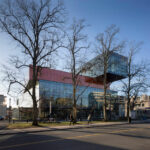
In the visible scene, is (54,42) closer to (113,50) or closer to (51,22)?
(51,22)

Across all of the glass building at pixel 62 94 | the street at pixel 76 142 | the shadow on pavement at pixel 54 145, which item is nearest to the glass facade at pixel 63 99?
the glass building at pixel 62 94

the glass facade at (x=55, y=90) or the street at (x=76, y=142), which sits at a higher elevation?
the glass facade at (x=55, y=90)

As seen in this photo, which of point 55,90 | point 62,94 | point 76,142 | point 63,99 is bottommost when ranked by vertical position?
point 76,142

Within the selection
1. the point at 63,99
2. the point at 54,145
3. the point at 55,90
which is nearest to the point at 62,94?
the point at 63,99

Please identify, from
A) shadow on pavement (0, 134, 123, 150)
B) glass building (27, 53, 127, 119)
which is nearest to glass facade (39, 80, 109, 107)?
glass building (27, 53, 127, 119)

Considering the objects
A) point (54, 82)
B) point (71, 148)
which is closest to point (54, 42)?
point (71, 148)

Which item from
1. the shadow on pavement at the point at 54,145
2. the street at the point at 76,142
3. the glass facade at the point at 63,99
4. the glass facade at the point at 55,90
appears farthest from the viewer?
the glass facade at the point at 55,90

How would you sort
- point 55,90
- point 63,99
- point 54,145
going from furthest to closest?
point 55,90 < point 63,99 < point 54,145

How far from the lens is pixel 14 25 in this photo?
2023 centimetres

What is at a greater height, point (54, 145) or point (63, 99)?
point (63, 99)

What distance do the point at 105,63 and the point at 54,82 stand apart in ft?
73.4

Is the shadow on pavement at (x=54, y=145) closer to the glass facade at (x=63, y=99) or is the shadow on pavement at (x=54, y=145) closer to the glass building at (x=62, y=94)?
the glass building at (x=62, y=94)

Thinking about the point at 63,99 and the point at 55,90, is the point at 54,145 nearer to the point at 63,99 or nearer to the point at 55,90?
the point at 63,99

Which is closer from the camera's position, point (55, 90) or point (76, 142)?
point (76, 142)
